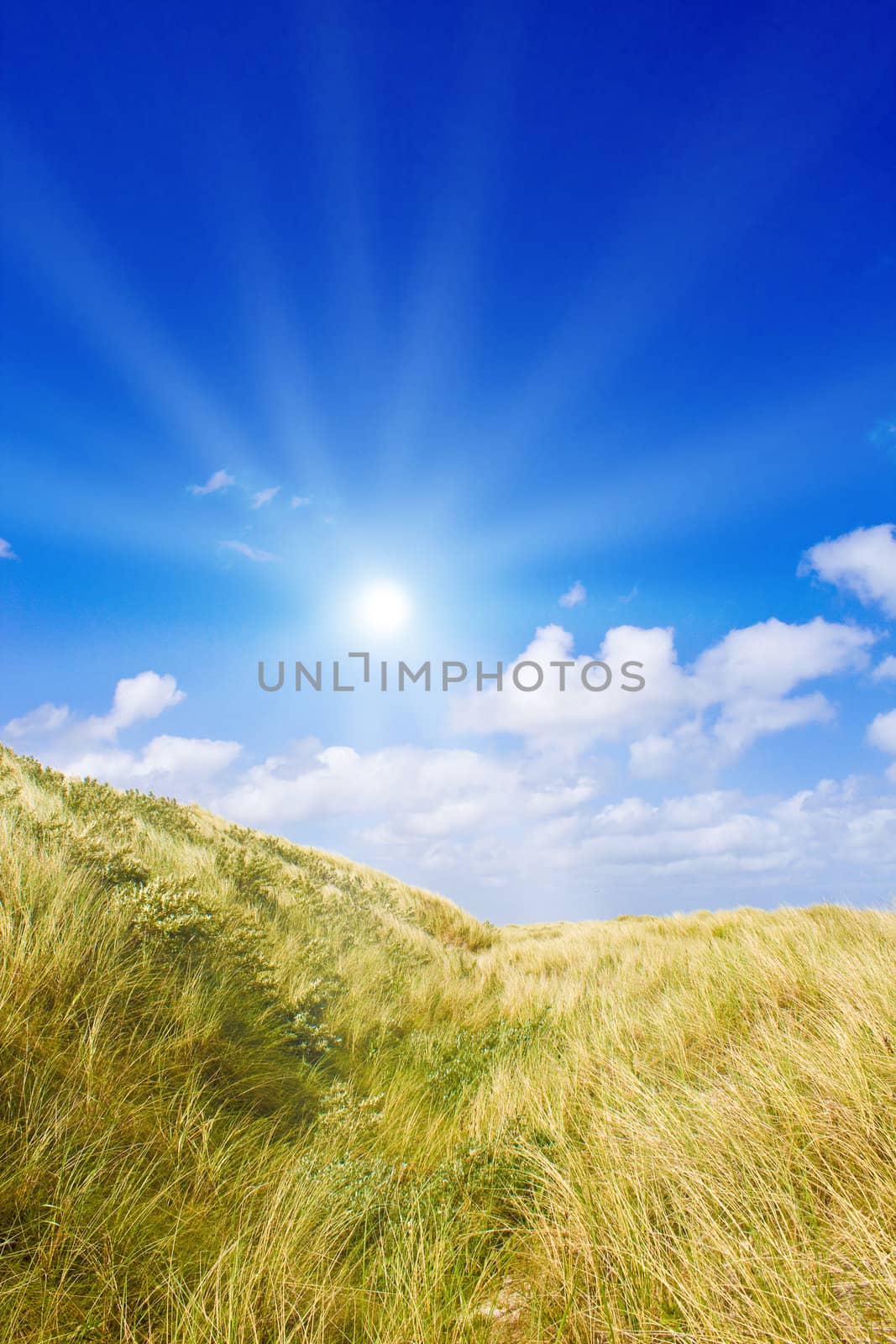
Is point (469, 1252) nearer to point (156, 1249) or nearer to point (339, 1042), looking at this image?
point (156, 1249)

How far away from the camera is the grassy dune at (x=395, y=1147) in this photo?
2.07 metres

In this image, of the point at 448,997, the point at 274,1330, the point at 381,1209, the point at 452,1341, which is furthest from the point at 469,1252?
the point at 448,997

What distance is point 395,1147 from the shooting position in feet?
12.0

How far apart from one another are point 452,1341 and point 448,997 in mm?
5011

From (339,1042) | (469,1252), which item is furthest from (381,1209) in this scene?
(339,1042)

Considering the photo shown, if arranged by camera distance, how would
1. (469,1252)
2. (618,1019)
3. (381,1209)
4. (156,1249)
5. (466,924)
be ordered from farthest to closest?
1. (466,924)
2. (618,1019)
3. (381,1209)
4. (469,1252)
5. (156,1249)

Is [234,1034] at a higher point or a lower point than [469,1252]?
higher

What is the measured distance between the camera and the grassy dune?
2066 mm

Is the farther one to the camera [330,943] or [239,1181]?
[330,943]

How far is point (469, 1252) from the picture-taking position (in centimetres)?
266

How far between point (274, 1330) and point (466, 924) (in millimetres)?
12445

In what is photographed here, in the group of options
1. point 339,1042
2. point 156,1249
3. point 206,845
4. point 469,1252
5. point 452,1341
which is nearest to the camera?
point 452,1341

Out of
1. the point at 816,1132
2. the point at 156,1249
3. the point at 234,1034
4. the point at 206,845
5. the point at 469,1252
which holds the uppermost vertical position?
the point at 206,845

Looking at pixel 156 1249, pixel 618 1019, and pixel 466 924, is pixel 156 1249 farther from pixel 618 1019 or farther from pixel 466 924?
pixel 466 924
